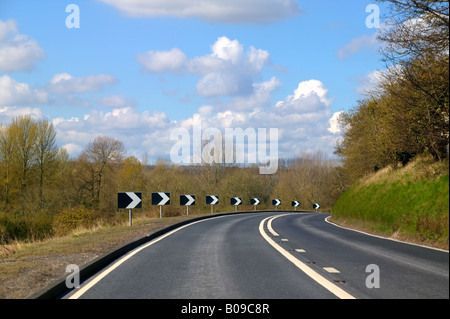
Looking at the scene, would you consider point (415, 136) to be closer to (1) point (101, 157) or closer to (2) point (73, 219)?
(2) point (73, 219)

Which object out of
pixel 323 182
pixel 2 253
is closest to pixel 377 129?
pixel 2 253

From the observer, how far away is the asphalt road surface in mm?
7500

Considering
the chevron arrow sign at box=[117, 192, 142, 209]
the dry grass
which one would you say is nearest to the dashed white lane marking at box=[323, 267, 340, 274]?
the dry grass

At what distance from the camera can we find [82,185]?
6328cm

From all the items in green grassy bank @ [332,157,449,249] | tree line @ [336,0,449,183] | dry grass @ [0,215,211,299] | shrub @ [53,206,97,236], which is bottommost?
shrub @ [53,206,97,236]

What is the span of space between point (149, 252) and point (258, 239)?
4.90 m

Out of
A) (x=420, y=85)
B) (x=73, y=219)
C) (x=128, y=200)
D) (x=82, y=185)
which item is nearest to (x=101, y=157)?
(x=82, y=185)

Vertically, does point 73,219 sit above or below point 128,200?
below

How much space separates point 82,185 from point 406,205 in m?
51.7

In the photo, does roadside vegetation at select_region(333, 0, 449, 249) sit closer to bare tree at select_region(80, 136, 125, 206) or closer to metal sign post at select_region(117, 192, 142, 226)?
metal sign post at select_region(117, 192, 142, 226)

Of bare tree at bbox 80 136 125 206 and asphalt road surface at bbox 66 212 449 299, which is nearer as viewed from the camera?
asphalt road surface at bbox 66 212 449 299

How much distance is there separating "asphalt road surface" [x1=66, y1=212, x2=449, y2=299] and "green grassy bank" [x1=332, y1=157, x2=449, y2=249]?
1060 mm

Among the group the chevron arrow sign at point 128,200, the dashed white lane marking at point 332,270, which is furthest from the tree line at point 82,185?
the dashed white lane marking at point 332,270

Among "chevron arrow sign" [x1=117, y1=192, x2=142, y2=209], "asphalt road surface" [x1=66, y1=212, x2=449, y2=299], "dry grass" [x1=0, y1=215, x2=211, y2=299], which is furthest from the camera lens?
"chevron arrow sign" [x1=117, y1=192, x2=142, y2=209]
